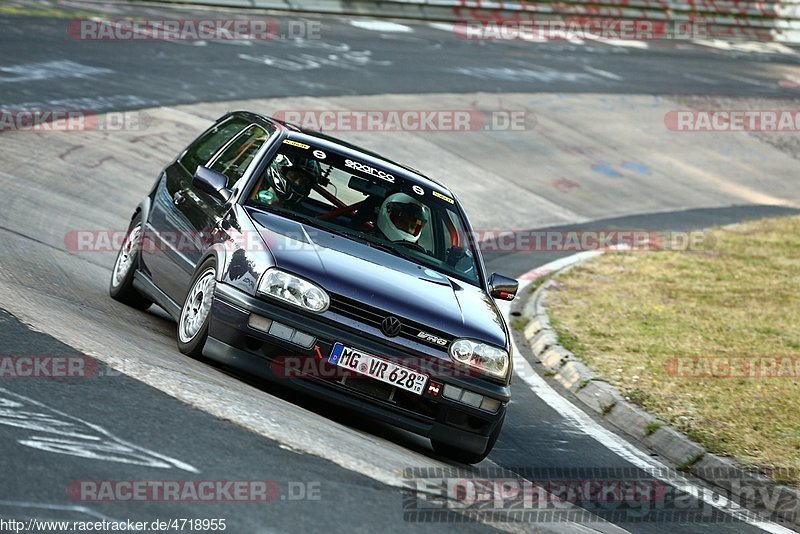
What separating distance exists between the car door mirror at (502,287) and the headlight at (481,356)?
1.19 metres

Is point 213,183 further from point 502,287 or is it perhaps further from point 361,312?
point 502,287

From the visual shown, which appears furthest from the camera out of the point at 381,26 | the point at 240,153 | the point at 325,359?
the point at 381,26

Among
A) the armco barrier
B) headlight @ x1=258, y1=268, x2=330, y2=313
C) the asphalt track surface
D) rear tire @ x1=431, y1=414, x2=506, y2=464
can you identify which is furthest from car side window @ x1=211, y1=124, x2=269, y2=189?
the armco barrier

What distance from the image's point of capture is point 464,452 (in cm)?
703

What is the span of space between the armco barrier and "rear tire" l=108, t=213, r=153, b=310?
67.3 ft

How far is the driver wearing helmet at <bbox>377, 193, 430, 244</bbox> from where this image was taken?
796 cm

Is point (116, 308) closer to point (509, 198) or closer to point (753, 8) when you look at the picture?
point (509, 198)

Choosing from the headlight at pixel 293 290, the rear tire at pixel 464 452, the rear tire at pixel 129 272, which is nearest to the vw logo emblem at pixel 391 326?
the headlight at pixel 293 290

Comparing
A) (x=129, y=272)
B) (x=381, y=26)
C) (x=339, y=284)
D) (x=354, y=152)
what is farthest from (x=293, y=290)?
(x=381, y=26)

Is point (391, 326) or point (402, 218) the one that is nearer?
point (391, 326)

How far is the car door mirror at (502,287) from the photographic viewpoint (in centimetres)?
823

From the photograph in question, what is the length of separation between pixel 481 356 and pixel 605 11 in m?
→ 32.5

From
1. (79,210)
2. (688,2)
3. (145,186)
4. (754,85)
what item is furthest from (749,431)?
(688,2)

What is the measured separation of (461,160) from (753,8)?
24.6 metres
